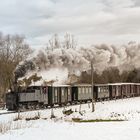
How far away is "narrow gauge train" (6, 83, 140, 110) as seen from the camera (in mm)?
34741

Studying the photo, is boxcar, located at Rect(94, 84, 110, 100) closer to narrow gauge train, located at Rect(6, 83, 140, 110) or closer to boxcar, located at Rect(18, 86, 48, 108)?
narrow gauge train, located at Rect(6, 83, 140, 110)

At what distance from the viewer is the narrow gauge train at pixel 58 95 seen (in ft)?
114

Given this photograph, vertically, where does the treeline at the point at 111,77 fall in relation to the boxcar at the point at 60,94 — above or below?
above

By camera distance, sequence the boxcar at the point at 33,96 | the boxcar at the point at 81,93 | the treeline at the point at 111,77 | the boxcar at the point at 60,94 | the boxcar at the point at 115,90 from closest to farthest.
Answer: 1. the boxcar at the point at 33,96
2. the boxcar at the point at 60,94
3. the boxcar at the point at 81,93
4. the treeline at the point at 111,77
5. the boxcar at the point at 115,90

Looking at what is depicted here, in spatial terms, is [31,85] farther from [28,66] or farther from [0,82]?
[0,82]

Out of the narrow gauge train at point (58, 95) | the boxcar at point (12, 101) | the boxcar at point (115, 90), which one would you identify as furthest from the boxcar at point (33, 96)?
the boxcar at point (115, 90)

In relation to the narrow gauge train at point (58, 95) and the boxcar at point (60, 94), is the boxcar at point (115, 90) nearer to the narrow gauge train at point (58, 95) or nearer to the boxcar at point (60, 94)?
the narrow gauge train at point (58, 95)

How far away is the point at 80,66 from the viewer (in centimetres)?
3944

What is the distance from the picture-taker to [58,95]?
136 ft

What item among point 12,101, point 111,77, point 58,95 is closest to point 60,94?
point 58,95

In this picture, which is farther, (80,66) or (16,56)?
(16,56)

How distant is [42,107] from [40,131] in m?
23.0

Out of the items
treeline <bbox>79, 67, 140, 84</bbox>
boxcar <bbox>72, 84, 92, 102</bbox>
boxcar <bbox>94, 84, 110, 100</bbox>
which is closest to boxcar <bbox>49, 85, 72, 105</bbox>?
boxcar <bbox>72, 84, 92, 102</bbox>

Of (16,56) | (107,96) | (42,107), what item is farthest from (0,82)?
(42,107)
